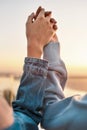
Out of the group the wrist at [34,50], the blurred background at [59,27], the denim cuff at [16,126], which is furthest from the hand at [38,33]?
the blurred background at [59,27]

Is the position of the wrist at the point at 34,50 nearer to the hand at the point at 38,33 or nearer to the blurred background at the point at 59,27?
the hand at the point at 38,33

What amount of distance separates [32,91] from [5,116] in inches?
5.0

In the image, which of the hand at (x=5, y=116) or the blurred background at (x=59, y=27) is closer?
the hand at (x=5, y=116)

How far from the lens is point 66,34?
159 cm

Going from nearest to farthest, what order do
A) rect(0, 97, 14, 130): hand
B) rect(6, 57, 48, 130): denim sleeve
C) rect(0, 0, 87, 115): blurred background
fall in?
rect(0, 97, 14, 130): hand → rect(6, 57, 48, 130): denim sleeve → rect(0, 0, 87, 115): blurred background

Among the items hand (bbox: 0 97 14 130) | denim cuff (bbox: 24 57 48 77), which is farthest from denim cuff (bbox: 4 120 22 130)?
denim cuff (bbox: 24 57 48 77)

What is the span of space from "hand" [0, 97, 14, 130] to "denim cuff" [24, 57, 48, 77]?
130 millimetres

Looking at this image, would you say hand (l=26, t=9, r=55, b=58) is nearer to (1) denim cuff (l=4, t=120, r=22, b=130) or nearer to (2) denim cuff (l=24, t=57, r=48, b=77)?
(2) denim cuff (l=24, t=57, r=48, b=77)

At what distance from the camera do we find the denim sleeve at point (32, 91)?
546mm

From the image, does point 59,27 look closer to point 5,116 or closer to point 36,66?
point 36,66

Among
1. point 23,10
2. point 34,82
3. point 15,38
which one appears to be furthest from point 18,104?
point 15,38

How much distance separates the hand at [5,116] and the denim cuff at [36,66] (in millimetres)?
130

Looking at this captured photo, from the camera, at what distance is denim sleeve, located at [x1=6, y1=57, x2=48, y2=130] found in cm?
55

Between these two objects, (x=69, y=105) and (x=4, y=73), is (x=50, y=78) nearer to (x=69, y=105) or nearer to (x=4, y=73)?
(x=69, y=105)
